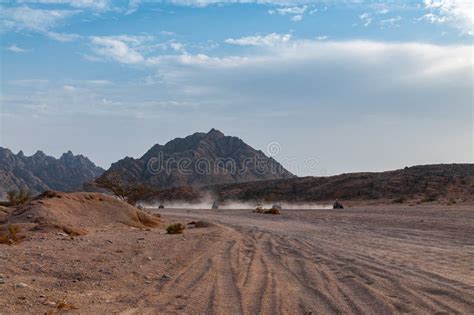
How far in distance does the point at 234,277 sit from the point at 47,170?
15038 cm

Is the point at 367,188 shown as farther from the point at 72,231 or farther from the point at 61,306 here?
the point at 61,306

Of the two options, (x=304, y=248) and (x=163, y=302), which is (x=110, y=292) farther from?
(x=304, y=248)

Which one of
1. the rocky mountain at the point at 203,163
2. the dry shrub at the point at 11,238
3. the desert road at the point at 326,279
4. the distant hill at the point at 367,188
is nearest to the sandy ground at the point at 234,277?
the desert road at the point at 326,279

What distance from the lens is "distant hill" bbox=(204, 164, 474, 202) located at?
2222 inches

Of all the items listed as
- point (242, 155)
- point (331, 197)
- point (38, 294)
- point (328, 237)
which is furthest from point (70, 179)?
point (38, 294)

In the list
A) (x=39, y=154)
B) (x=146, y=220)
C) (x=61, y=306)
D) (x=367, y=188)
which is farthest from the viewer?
(x=39, y=154)

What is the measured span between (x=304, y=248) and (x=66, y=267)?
748 cm

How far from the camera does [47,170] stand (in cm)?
15150

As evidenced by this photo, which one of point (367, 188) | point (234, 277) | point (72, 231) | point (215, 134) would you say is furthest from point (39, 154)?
point (234, 277)

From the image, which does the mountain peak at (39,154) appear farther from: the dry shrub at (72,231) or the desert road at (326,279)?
Result: the desert road at (326,279)

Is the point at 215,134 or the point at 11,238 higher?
the point at 215,134

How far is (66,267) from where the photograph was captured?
10438mm

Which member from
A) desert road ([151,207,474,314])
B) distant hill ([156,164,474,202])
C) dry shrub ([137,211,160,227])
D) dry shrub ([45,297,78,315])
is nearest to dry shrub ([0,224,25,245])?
desert road ([151,207,474,314])

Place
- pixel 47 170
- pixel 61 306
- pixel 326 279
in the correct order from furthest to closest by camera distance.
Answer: pixel 47 170 < pixel 326 279 < pixel 61 306
